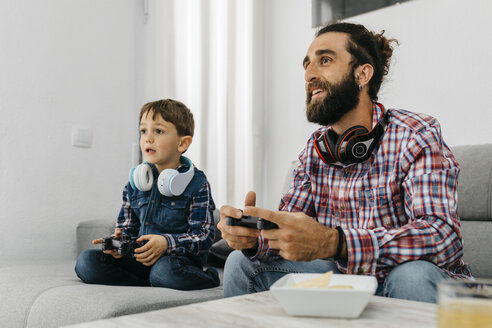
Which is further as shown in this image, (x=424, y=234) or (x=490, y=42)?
(x=490, y=42)

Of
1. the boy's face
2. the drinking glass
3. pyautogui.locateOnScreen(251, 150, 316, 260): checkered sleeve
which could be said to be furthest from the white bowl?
the boy's face

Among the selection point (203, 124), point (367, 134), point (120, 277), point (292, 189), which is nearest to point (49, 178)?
point (203, 124)

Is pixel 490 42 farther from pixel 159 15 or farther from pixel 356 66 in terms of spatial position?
pixel 159 15

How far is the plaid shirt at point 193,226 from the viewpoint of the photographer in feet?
5.05

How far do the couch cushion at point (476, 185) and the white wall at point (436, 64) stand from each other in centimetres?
36

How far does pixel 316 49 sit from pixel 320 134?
0.27 m

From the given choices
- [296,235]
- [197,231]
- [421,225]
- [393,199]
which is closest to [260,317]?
[296,235]

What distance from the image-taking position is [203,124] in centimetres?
279

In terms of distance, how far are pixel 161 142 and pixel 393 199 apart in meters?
0.85

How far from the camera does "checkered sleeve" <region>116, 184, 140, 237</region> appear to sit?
1.76 metres

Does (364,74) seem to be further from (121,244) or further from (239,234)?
(121,244)

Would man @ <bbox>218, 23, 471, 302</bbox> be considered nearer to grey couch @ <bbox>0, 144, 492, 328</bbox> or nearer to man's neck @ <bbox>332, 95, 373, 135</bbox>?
man's neck @ <bbox>332, 95, 373, 135</bbox>

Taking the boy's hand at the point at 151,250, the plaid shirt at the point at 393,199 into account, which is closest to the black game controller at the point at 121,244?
the boy's hand at the point at 151,250

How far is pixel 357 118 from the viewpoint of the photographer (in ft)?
4.71
